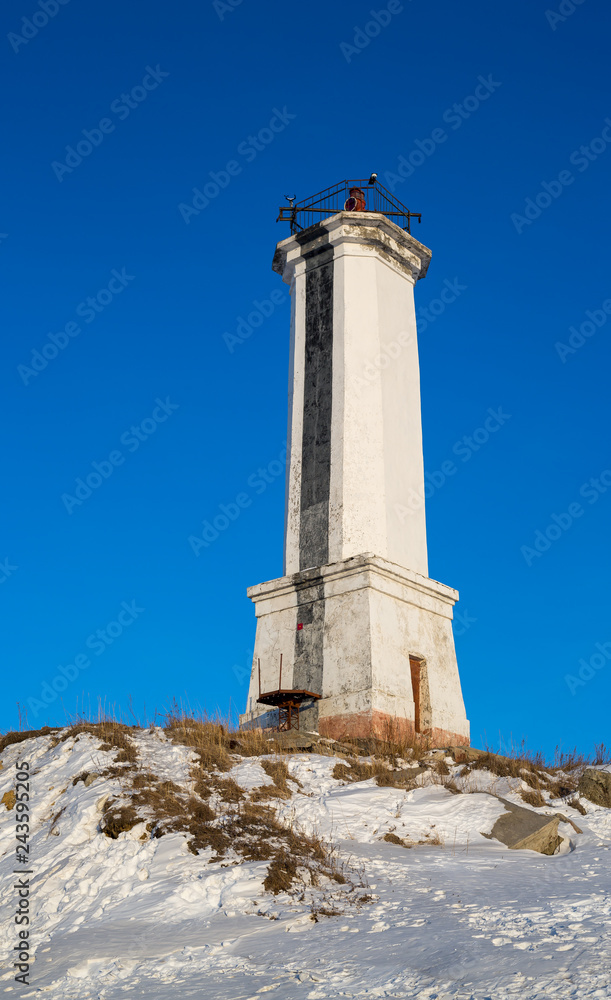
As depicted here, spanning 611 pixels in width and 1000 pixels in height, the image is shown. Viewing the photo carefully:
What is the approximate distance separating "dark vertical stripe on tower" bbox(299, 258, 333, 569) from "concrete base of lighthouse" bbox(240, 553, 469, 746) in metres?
0.82

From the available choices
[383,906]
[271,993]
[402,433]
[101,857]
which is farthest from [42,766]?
[402,433]

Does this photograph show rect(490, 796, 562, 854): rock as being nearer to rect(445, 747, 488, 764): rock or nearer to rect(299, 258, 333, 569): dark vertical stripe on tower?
rect(445, 747, 488, 764): rock

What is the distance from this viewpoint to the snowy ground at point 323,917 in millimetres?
6223

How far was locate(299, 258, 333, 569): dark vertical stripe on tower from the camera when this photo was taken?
1852cm

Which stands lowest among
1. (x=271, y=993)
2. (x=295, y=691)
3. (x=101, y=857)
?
(x=271, y=993)

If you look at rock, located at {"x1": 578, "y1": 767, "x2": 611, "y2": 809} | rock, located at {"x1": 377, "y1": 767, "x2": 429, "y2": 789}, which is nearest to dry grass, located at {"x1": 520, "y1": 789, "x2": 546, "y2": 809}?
rock, located at {"x1": 578, "y1": 767, "x2": 611, "y2": 809}

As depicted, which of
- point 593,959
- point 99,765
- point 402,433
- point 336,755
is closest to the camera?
point 593,959

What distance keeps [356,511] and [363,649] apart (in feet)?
9.57

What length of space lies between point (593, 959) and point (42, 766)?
8437 mm

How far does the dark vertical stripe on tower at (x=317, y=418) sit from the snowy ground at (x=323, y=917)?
709cm

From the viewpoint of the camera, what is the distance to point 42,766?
12.5 meters

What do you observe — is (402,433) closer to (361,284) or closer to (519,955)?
(361,284)

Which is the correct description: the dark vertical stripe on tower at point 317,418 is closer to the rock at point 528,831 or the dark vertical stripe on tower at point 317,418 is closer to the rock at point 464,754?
the rock at point 464,754

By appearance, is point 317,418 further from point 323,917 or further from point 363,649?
point 323,917
